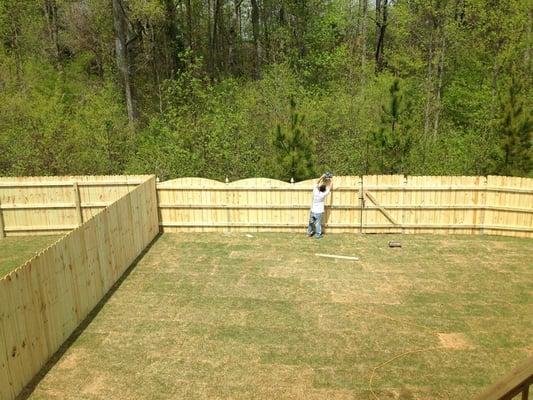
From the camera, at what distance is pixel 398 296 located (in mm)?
10219

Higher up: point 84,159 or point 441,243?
point 84,159

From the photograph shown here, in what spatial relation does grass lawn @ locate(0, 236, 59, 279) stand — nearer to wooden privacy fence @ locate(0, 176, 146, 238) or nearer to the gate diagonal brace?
wooden privacy fence @ locate(0, 176, 146, 238)

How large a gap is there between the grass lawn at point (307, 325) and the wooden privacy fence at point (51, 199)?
276 centimetres

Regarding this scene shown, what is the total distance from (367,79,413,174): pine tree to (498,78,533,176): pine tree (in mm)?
3007

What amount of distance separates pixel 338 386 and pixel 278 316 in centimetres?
236

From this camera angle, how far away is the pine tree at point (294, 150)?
16.2m

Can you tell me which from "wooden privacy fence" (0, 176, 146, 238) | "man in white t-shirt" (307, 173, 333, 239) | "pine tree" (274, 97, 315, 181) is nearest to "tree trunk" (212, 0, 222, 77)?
"pine tree" (274, 97, 315, 181)

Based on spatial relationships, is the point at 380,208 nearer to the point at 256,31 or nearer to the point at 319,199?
the point at 319,199

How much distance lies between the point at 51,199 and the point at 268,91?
11898 millimetres

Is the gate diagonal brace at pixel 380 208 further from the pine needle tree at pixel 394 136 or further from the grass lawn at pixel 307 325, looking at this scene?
the pine needle tree at pixel 394 136

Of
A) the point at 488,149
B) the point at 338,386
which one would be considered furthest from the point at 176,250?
the point at 488,149

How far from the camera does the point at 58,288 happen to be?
827cm

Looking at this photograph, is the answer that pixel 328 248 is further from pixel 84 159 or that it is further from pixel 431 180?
pixel 84 159

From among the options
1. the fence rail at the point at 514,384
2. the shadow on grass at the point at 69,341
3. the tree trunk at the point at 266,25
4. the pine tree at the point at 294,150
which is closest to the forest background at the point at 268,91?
the pine tree at the point at 294,150
